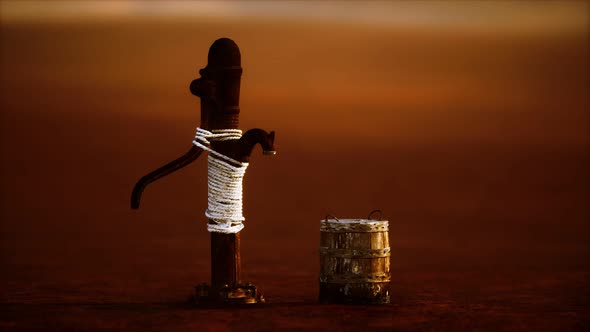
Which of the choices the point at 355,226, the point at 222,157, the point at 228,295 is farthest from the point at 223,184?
the point at 355,226

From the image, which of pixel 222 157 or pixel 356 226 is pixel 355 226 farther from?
pixel 222 157

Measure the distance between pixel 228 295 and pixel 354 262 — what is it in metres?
0.99

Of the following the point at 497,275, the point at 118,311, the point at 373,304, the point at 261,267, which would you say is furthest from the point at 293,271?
the point at 118,311

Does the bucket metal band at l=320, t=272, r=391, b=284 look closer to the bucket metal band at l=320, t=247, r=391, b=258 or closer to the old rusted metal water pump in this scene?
the bucket metal band at l=320, t=247, r=391, b=258

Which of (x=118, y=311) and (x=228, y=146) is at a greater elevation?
(x=228, y=146)

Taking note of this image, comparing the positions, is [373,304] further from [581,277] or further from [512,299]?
[581,277]

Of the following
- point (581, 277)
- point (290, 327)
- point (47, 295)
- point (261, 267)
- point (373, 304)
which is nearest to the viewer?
point (290, 327)

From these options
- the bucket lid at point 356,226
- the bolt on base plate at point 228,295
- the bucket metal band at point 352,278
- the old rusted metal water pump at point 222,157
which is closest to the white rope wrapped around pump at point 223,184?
the old rusted metal water pump at point 222,157

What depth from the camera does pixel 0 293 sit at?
7.75m

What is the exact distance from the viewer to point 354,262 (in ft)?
23.5

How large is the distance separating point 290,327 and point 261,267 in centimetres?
413

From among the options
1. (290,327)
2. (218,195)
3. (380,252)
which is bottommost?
(290,327)

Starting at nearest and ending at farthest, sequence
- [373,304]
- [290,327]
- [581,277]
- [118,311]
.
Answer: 1. [290,327]
2. [118,311]
3. [373,304]
4. [581,277]

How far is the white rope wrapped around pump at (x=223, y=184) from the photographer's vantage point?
711 centimetres
